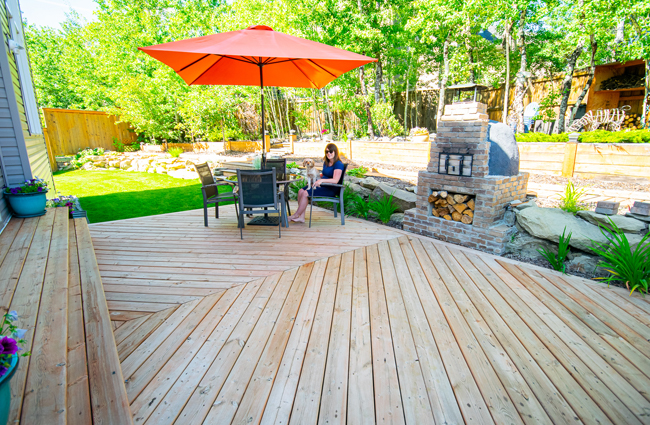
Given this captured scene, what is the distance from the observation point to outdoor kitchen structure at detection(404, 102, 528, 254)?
3463mm

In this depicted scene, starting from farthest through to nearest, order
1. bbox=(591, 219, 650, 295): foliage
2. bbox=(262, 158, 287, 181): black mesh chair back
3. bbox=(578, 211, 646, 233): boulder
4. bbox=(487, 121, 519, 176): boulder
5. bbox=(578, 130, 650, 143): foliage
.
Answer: bbox=(578, 130, 650, 143): foliage → bbox=(262, 158, 287, 181): black mesh chair back → bbox=(487, 121, 519, 176): boulder → bbox=(578, 211, 646, 233): boulder → bbox=(591, 219, 650, 295): foliage

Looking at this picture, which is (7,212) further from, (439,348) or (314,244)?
(439,348)

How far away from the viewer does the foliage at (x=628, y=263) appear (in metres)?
2.64

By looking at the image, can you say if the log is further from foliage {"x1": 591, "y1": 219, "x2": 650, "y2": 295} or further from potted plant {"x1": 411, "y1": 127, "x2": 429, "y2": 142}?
potted plant {"x1": 411, "y1": 127, "x2": 429, "y2": 142}

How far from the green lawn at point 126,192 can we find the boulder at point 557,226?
16.1 feet

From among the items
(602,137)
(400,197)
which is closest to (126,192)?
(400,197)

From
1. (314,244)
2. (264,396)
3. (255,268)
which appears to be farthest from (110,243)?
(264,396)

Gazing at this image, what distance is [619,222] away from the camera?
307 centimetres

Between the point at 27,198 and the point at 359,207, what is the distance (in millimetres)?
3923

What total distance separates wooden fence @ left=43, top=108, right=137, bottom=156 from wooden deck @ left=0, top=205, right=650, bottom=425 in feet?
29.1

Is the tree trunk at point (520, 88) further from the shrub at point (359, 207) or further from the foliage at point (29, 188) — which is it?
the foliage at point (29, 188)

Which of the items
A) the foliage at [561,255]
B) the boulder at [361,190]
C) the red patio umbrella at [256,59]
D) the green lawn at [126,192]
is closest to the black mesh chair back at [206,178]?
the red patio umbrella at [256,59]

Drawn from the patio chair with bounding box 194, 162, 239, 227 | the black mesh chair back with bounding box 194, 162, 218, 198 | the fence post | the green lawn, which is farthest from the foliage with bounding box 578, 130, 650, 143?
the green lawn

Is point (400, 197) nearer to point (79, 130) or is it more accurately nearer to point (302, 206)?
point (302, 206)
